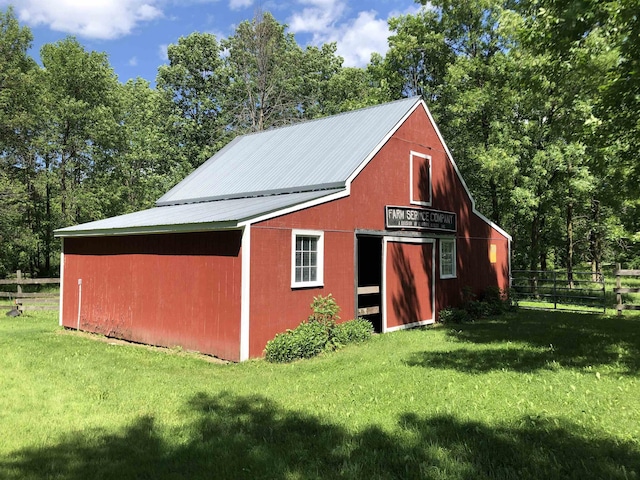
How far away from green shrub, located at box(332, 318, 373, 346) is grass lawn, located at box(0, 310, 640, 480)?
1.24 m

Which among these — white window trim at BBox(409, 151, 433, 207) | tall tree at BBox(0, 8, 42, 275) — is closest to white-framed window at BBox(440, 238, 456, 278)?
white window trim at BBox(409, 151, 433, 207)

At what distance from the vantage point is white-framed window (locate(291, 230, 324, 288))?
10.8m

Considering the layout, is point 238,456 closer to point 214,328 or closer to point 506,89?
point 214,328

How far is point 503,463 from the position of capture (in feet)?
14.7

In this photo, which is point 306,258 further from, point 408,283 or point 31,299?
point 31,299

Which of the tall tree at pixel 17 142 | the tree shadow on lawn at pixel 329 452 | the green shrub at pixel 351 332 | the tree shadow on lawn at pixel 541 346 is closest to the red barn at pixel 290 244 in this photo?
the green shrub at pixel 351 332

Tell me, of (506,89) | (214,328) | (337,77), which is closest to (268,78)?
(337,77)

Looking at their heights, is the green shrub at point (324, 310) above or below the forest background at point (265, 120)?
below

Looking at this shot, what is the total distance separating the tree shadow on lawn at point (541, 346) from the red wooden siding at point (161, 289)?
4041 mm

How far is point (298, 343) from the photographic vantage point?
9.83 m

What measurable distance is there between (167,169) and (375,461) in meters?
34.6

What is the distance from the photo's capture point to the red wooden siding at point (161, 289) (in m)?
10.1

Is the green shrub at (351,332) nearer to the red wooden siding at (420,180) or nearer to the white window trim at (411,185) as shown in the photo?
the white window trim at (411,185)

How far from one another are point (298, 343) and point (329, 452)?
505cm
